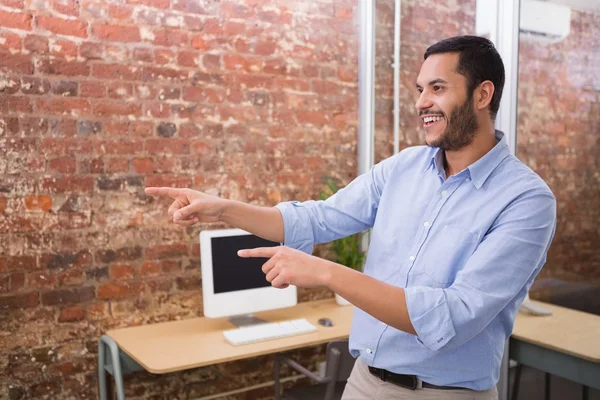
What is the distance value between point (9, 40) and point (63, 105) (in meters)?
0.35

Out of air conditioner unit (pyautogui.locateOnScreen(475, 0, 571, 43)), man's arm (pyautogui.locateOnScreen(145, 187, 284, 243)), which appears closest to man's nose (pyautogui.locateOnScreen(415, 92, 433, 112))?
man's arm (pyautogui.locateOnScreen(145, 187, 284, 243))

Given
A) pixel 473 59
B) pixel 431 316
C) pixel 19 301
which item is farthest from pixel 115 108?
pixel 431 316

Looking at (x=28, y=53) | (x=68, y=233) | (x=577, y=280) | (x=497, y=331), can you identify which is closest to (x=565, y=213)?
(x=577, y=280)

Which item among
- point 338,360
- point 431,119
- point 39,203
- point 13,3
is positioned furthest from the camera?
point 39,203

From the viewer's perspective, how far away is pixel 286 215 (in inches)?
Answer: 69.2

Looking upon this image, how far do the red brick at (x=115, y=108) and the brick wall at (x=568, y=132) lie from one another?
1.84 m

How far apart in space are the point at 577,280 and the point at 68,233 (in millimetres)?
2303

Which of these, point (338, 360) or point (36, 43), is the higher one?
point (36, 43)

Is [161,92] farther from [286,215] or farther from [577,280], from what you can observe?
[577,280]

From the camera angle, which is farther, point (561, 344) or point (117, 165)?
point (117, 165)

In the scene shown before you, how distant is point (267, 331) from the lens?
283cm

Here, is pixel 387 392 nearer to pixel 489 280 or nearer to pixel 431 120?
pixel 489 280

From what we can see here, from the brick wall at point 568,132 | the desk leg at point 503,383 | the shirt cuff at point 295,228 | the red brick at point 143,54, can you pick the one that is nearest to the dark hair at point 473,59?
the shirt cuff at point 295,228

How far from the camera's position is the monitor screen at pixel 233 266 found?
114 inches
